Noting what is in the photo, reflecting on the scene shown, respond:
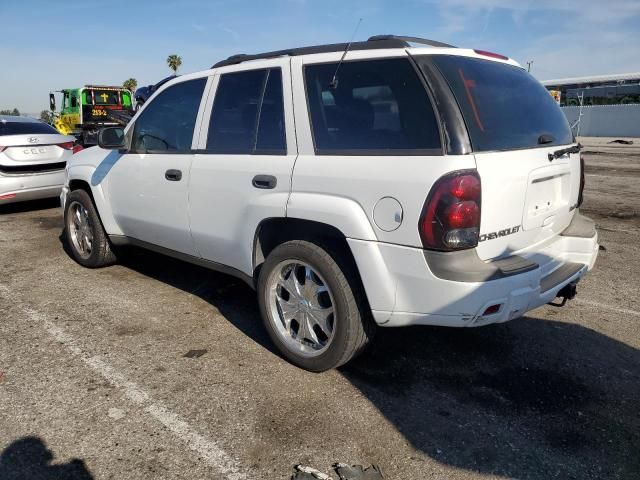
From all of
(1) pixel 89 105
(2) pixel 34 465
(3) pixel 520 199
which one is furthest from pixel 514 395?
(1) pixel 89 105

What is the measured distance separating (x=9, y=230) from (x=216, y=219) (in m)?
5.07

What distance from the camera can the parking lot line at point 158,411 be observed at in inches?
93.9

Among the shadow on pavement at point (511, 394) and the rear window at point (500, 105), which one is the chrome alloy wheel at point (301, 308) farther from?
the rear window at point (500, 105)

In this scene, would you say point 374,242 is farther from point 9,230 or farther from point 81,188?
point 9,230

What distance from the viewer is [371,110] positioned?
9.25 feet

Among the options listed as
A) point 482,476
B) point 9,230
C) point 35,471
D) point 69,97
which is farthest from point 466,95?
point 69,97

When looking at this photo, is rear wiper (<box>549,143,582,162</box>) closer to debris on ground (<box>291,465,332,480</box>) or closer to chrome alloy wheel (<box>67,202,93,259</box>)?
debris on ground (<box>291,465,332,480</box>)

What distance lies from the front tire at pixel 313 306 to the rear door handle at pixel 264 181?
0.39 metres

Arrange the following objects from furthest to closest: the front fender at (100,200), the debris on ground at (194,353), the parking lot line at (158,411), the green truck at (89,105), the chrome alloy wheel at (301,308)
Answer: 1. the green truck at (89,105)
2. the front fender at (100,200)
3. the debris on ground at (194,353)
4. the chrome alloy wheel at (301,308)
5. the parking lot line at (158,411)

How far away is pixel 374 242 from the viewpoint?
269 cm

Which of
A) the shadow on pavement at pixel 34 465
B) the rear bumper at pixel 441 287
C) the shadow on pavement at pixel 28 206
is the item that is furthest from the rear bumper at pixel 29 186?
the rear bumper at pixel 441 287

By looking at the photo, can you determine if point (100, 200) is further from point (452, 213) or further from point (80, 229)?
point (452, 213)

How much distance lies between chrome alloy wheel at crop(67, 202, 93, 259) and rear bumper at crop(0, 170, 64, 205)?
9.49 ft

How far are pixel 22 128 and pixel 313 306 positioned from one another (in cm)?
718
